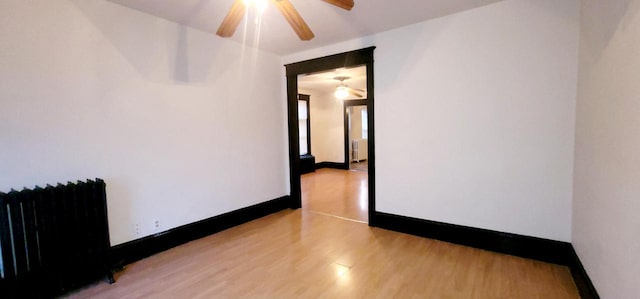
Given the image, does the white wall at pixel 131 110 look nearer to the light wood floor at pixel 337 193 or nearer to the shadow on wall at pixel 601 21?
the light wood floor at pixel 337 193

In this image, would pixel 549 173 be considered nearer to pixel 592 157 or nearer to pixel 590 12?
pixel 592 157

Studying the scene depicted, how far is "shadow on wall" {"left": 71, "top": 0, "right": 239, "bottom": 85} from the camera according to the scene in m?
2.62

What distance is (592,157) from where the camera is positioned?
Result: 2.00 meters

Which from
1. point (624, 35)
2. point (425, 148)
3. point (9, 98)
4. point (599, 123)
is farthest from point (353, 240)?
point (9, 98)

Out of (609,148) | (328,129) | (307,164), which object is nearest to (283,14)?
(609,148)

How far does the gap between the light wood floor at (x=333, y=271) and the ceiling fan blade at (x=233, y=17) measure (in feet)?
7.22

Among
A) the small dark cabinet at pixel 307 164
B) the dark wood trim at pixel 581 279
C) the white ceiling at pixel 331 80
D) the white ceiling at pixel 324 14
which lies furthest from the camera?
the small dark cabinet at pixel 307 164

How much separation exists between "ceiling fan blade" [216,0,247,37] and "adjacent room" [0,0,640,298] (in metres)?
0.02

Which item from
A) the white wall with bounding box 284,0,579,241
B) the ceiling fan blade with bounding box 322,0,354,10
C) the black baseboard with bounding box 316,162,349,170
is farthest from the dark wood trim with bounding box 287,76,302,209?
the black baseboard with bounding box 316,162,349,170

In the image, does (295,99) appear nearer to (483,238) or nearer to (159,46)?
(159,46)

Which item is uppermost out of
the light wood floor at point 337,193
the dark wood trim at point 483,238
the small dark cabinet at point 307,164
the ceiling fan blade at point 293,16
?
the ceiling fan blade at point 293,16

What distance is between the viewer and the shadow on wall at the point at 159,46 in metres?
2.62

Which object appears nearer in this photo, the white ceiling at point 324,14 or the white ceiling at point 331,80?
the white ceiling at point 324,14

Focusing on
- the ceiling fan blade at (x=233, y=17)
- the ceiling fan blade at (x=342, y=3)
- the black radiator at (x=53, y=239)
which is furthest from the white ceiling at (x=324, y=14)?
Result: the black radiator at (x=53, y=239)
